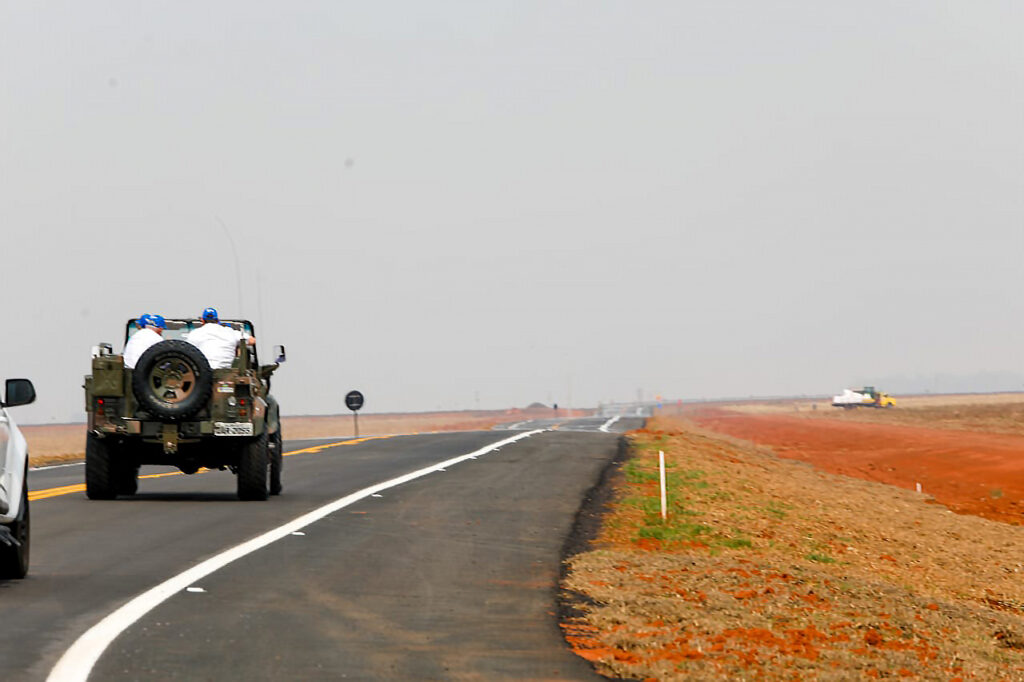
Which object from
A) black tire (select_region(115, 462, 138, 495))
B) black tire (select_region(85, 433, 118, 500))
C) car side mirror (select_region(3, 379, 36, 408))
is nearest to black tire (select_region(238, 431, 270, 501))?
black tire (select_region(115, 462, 138, 495))

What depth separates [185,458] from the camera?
60.8 ft

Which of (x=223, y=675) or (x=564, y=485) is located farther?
(x=564, y=485)

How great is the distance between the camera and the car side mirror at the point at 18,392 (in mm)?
10555

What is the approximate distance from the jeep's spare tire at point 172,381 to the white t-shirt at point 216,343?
0.43 meters

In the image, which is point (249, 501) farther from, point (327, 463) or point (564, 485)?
point (327, 463)

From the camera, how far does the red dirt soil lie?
34416 millimetres

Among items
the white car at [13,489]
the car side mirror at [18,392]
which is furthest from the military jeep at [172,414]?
the car side mirror at [18,392]

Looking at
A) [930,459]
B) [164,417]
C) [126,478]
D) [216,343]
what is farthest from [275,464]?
[930,459]

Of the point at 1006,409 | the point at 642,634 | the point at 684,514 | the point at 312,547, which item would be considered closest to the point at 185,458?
the point at 312,547

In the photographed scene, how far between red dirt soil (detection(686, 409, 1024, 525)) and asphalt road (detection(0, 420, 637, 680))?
56.0 ft

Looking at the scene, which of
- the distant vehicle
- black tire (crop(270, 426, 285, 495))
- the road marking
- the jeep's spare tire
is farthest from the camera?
the distant vehicle

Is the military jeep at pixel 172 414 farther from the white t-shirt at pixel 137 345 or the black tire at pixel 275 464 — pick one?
the black tire at pixel 275 464

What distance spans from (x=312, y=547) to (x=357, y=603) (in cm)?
346

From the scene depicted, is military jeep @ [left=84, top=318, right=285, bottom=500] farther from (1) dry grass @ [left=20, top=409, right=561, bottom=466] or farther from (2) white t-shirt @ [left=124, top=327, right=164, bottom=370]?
(1) dry grass @ [left=20, top=409, right=561, bottom=466]
